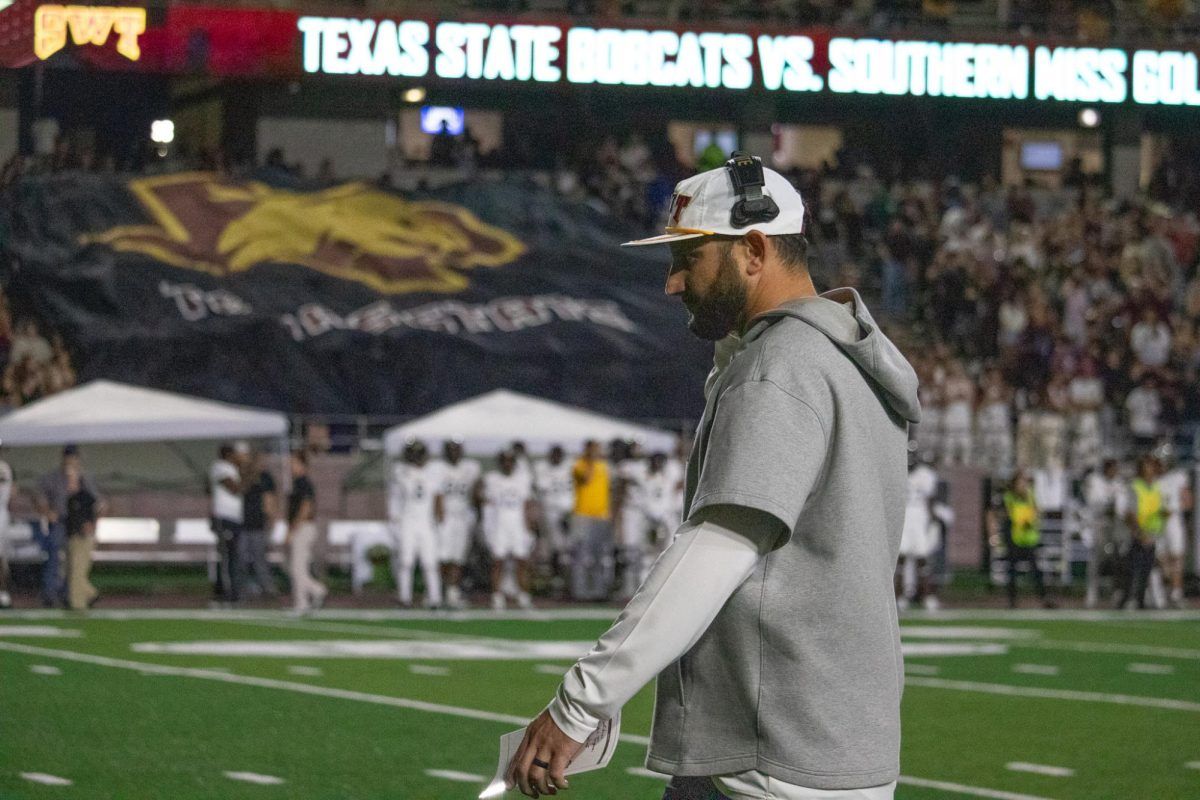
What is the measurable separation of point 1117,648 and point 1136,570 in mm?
5473

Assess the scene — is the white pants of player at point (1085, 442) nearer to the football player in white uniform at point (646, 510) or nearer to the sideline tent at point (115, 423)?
the football player in white uniform at point (646, 510)

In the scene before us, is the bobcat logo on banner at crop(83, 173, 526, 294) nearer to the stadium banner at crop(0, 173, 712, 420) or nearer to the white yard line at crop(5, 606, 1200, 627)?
the stadium banner at crop(0, 173, 712, 420)

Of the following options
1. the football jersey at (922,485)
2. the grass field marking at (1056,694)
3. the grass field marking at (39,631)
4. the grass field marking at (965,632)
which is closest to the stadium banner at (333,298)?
the football jersey at (922,485)

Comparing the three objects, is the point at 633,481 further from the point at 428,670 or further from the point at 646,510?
the point at 428,670

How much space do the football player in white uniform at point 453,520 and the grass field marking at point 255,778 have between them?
11.7 metres

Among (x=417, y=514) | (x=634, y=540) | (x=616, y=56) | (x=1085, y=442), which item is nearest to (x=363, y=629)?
(x=417, y=514)

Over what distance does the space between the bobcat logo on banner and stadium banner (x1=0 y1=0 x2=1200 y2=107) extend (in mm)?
2362

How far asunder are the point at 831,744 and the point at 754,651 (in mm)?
208

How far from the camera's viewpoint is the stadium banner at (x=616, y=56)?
33.3m

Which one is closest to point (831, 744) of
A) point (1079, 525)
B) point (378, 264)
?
point (1079, 525)

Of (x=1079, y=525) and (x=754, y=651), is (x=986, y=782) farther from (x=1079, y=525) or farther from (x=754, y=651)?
(x=1079, y=525)

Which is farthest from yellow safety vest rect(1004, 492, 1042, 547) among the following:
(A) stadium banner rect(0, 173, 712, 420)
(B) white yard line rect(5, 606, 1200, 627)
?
(A) stadium banner rect(0, 173, 712, 420)

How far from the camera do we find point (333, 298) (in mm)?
30078

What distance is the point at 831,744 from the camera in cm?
372
